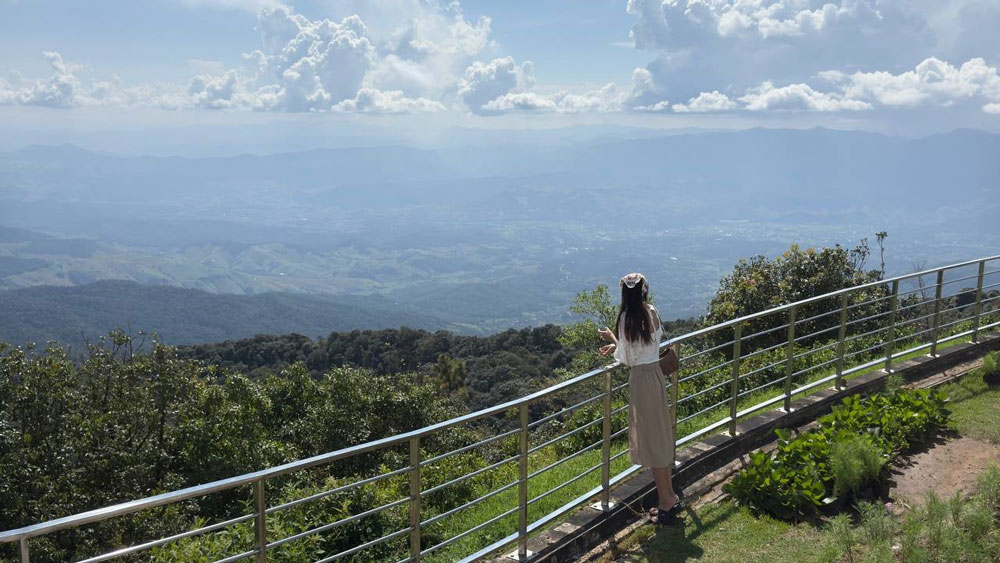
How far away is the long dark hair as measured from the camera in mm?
4852

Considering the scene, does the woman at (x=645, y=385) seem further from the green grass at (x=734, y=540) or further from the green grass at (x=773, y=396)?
the green grass at (x=773, y=396)

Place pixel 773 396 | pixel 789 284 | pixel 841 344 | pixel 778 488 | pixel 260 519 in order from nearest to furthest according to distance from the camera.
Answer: pixel 260 519
pixel 778 488
pixel 841 344
pixel 773 396
pixel 789 284

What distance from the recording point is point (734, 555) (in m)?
4.68

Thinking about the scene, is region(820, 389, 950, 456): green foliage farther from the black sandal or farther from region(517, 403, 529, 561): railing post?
region(517, 403, 529, 561): railing post

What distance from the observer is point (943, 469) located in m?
5.73

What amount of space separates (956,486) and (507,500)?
3.90 metres

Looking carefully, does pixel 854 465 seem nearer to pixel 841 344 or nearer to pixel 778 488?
pixel 778 488

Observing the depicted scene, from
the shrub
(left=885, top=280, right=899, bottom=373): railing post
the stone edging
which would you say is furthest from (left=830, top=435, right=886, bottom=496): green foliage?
(left=885, top=280, right=899, bottom=373): railing post

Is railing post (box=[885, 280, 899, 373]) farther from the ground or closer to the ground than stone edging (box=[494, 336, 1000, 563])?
farther from the ground

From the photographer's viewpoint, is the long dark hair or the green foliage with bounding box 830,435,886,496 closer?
the long dark hair

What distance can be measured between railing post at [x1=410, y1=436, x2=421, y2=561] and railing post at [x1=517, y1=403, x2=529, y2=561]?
741 mm

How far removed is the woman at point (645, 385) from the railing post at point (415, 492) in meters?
1.57

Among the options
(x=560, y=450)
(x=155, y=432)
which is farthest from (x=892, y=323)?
(x=155, y=432)

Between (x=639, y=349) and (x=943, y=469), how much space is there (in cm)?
272
